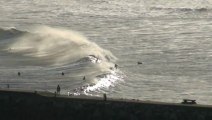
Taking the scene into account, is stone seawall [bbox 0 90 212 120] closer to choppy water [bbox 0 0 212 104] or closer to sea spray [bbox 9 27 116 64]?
choppy water [bbox 0 0 212 104]

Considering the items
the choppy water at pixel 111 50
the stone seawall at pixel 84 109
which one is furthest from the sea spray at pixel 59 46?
the stone seawall at pixel 84 109

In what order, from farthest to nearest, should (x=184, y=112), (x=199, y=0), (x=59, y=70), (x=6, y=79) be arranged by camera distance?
(x=199, y=0) → (x=59, y=70) → (x=6, y=79) → (x=184, y=112)

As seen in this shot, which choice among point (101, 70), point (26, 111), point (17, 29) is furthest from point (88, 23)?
point (26, 111)

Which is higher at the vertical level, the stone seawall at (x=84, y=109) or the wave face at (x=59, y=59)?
the wave face at (x=59, y=59)

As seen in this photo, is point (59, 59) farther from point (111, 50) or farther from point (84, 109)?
point (84, 109)

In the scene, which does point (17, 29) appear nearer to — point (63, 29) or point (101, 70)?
point (63, 29)

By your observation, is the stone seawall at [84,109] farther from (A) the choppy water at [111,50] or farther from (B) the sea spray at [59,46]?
(B) the sea spray at [59,46]

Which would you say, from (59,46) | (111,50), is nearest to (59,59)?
(59,46)

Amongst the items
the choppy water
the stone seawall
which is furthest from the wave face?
the stone seawall
